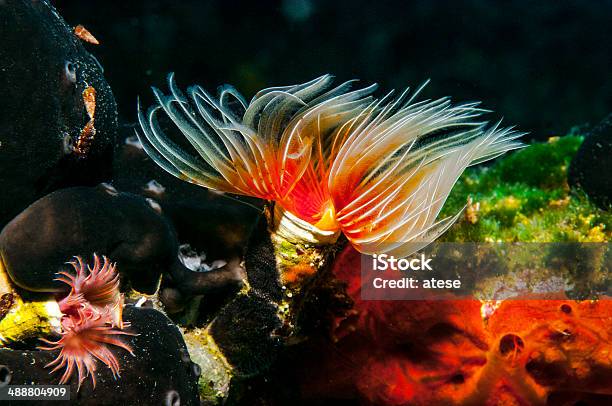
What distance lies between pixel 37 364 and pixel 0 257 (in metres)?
0.68

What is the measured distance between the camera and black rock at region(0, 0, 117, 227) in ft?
7.76

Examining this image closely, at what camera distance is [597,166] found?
4.26m

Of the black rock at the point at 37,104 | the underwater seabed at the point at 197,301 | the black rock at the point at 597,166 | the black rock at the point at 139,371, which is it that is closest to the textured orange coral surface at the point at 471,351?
the underwater seabed at the point at 197,301

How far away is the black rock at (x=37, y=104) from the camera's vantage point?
237 centimetres

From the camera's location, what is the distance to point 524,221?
3.94m

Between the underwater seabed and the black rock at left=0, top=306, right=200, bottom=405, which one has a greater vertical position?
the underwater seabed

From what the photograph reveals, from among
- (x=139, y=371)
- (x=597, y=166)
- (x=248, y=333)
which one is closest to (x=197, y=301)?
(x=248, y=333)

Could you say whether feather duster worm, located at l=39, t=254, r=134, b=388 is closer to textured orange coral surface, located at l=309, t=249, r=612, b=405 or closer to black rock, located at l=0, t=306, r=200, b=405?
black rock, located at l=0, t=306, r=200, b=405

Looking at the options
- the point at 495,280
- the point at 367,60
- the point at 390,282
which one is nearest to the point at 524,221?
the point at 495,280

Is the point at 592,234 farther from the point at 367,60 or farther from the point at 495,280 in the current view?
the point at 367,60

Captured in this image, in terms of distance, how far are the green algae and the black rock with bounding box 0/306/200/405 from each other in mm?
2206

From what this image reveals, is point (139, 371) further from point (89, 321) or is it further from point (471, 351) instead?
point (471, 351)

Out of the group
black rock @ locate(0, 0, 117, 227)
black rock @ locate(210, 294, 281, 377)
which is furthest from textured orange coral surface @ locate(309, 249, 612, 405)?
black rock @ locate(0, 0, 117, 227)

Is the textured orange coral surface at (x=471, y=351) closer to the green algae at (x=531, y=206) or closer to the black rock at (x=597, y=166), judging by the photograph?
the green algae at (x=531, y=206)
